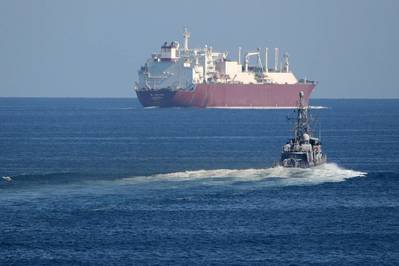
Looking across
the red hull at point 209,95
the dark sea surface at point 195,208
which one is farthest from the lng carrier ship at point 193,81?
the dark sea surface at point 195,208

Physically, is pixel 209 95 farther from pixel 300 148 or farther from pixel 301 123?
pixel 300 148

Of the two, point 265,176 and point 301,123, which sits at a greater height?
point 301,123

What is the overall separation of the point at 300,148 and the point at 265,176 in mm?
4044

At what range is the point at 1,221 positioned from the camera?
50938 mm

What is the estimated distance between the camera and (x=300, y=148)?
229ft

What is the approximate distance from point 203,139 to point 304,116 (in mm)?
41876

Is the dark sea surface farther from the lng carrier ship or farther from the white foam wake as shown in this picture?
the lng carrier ship

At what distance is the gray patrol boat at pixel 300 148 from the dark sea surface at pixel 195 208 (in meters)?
0.86

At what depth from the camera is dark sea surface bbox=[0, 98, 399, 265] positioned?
44.3m

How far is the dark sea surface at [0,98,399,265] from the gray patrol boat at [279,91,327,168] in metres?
0.86

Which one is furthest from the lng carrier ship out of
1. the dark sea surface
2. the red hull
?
the dark sea surface

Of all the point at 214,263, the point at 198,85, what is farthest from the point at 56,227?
the point at 198,85

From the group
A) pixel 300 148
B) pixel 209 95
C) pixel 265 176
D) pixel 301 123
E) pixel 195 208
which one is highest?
pixel 301 123

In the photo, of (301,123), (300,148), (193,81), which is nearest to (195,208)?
(300,148)
